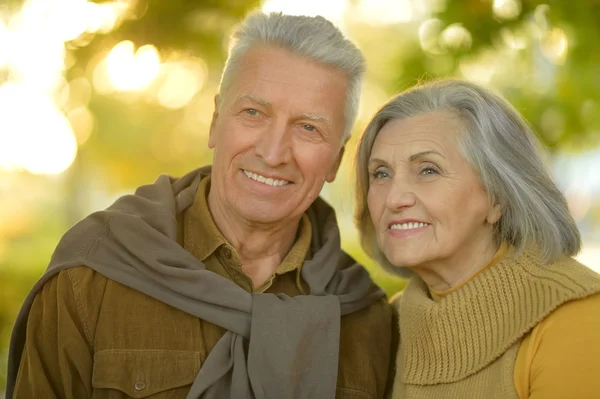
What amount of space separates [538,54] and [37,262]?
14.0 feet

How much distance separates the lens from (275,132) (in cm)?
252

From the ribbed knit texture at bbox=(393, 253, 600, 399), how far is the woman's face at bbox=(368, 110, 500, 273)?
13cm

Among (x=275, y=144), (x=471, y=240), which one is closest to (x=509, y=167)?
(x=471, y=240)

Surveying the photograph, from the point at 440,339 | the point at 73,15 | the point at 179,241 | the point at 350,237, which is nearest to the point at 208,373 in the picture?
the point at 179,241

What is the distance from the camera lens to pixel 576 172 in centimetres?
494

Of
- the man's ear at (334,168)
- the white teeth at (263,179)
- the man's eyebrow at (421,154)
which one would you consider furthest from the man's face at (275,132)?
the man's eyebrow at (421,154)

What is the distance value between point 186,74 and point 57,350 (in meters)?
4.43

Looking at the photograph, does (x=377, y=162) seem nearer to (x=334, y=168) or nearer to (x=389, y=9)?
(x=334, y=168)

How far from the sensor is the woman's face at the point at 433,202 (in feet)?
7.73

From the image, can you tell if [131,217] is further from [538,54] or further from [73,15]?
[538,54]

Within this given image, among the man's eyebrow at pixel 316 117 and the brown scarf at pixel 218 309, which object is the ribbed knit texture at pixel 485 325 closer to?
the brown scarf at pixel 218 309

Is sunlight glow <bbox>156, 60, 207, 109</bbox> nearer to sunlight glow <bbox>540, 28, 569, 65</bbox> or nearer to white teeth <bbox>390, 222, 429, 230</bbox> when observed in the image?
sunlight glow <bbox>540, 28, 569, 65</bbox>

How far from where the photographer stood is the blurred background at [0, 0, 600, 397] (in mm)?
3490

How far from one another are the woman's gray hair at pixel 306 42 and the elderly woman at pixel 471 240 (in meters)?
0.22
